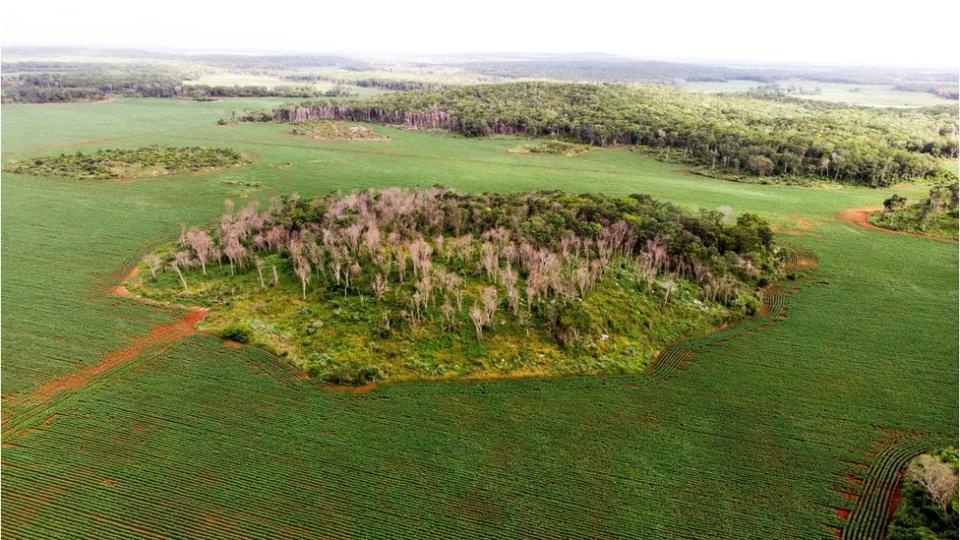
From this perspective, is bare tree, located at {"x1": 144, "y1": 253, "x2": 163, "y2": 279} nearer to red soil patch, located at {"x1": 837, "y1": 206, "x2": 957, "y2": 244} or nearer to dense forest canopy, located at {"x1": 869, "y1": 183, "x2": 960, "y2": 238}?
red soil patch, located at {"x1": 837, "y1": 206, "x2": 957, "y2": 244}

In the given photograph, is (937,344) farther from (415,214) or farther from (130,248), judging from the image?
(130,248)

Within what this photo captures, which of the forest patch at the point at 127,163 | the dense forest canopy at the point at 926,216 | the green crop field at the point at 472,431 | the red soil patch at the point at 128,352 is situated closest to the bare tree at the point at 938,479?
the green crop field at the point at 472,431

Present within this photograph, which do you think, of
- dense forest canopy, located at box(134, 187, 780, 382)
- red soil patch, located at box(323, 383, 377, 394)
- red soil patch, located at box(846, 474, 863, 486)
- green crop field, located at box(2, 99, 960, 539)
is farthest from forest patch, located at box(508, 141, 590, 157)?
red soil patch, located at box(846, 474, 863, 486)

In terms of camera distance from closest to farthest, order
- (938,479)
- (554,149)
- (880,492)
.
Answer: (938,479) → (880,492) → (554,149)

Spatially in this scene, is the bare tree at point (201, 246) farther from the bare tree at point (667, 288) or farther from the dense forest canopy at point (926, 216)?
the dense forest canopy at point (926, 216)

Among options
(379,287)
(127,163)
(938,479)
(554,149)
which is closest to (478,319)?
(379,287)

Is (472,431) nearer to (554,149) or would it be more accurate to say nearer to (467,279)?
(467,279)
